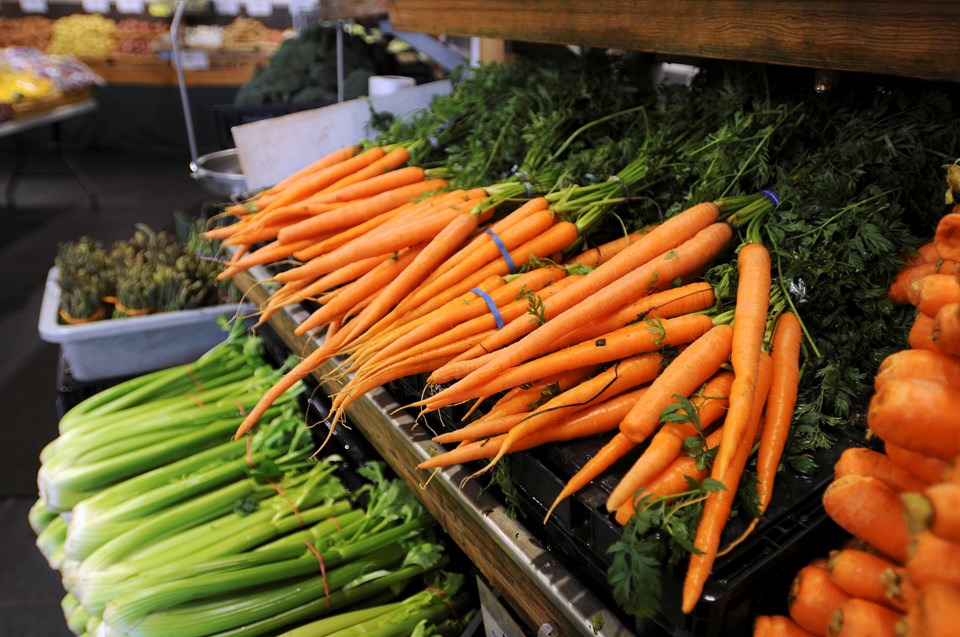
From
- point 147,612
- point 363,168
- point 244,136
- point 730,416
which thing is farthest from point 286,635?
point 244,136

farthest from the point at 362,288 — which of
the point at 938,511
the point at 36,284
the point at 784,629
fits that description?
the point at 36,284

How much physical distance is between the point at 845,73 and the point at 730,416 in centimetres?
106

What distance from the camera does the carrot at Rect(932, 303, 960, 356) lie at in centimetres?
74

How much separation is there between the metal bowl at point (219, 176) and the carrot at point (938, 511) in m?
2.60

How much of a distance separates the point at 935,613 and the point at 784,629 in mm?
312

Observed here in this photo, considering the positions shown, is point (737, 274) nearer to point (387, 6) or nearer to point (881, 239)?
point (881, 239)

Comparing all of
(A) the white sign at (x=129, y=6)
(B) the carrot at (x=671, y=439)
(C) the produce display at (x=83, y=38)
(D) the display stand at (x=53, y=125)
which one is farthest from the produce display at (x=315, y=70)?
(A) the white sign at (x=129, y=6)

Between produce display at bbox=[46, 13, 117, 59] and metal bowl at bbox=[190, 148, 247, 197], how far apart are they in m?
5.53

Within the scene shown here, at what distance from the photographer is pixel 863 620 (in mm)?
746

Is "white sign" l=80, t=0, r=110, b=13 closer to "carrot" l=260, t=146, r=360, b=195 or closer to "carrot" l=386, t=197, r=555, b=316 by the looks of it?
"carrot" l=260, t=146, r=360, b=195

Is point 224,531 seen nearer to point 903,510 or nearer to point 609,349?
point 609,349

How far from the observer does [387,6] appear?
2.90 meters

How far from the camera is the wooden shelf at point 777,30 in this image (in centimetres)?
113

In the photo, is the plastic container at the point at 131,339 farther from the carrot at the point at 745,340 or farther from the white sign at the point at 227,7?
the white sign at the point at 227,7
